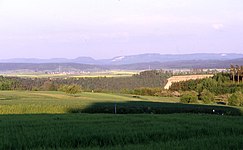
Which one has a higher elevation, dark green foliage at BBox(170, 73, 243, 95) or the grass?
the grass

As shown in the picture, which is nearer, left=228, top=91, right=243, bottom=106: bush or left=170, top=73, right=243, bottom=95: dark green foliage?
left=228, top=91, right=243, bottom=106: bush

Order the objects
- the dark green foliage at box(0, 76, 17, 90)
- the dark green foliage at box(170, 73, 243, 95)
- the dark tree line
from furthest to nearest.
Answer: the dark tree line → the dark green foliage at box(0, 76, 17, 90) → the dark green foliage at box(170, 73, 243, 95)

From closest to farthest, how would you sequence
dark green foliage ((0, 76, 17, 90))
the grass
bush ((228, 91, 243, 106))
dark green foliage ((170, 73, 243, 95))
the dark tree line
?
the grass → bush ((228, 91, 243, 106)) → dark green foliage ((170, 73, 243, 95)) → dark green foliage ((0, 76, 17, 90)) → the dark tree line

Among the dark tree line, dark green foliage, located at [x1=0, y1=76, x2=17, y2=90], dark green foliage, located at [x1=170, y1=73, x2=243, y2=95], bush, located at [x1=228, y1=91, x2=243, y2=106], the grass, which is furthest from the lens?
the dark tree line

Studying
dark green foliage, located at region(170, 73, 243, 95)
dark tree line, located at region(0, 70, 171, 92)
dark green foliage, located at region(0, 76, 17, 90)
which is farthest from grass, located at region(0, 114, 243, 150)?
dark tree line, located at region(0, 70, 171, 92)

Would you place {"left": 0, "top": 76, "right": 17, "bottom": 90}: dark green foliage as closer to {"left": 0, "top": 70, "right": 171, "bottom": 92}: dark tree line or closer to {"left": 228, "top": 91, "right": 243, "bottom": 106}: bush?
{"left": 0, "top": 70, "right": 171, "bottom": 92}: dark tree line

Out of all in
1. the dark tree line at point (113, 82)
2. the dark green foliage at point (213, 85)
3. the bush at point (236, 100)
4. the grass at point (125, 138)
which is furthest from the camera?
the dark tree line at point (113, 82)

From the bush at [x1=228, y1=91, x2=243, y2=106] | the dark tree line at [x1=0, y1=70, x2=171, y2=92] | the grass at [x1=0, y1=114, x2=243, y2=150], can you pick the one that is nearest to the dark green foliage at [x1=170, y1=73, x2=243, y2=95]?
the bush at [x1=228, y1=91, x2=243, y2=106]

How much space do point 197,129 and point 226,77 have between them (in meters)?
74.5

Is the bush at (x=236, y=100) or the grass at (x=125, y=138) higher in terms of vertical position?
the grass at (x=125, y=138)

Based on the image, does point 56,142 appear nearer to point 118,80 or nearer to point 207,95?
point 207,95

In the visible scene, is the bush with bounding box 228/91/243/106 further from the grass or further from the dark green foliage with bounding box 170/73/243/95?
the grass

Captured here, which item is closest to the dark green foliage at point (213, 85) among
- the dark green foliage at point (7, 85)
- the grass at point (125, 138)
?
the dark green foliage at point (7, 85)

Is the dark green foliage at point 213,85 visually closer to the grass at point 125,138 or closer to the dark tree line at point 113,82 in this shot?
the dark tree line at point 113,82
